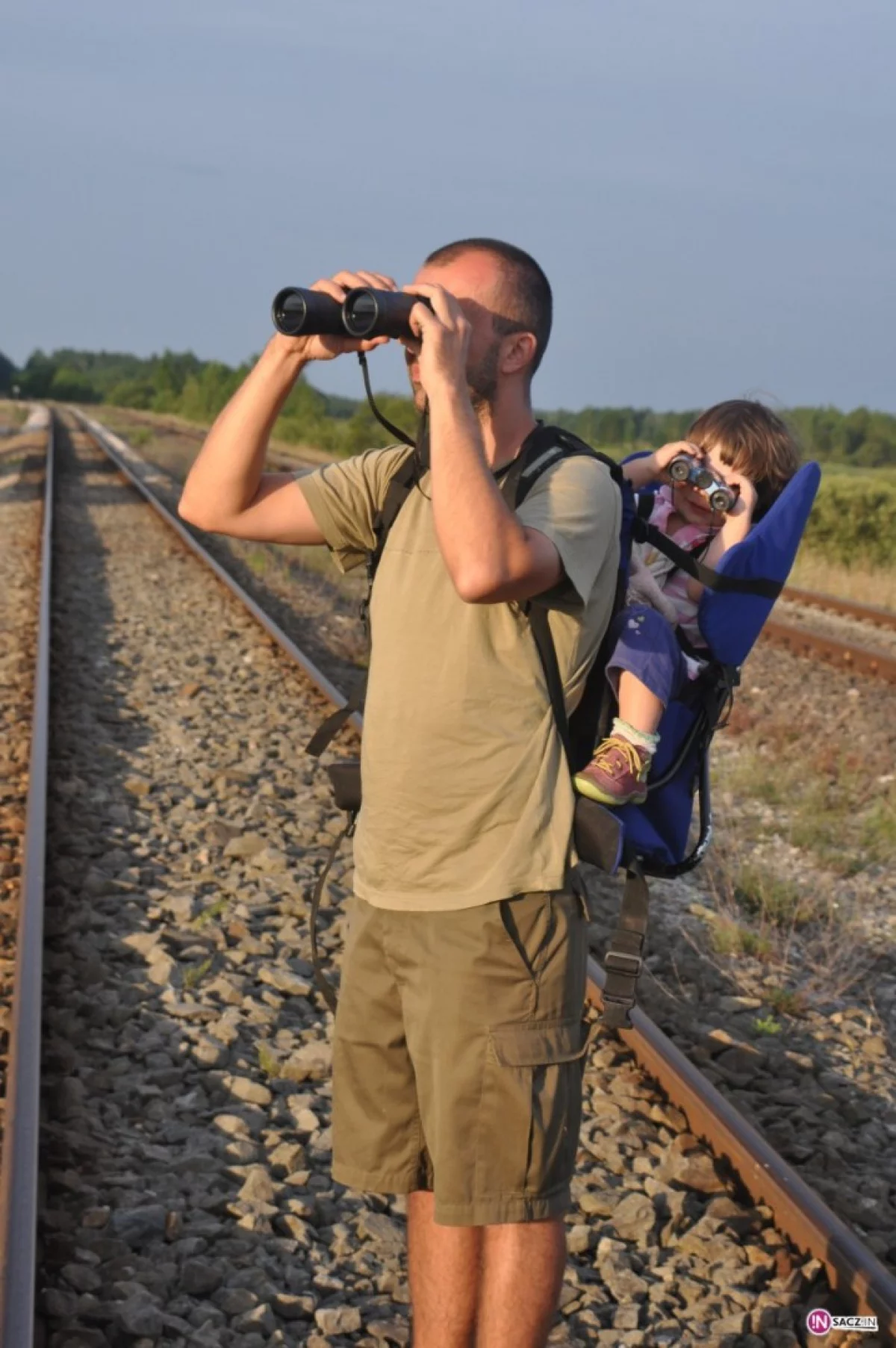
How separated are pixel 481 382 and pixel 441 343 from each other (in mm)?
182

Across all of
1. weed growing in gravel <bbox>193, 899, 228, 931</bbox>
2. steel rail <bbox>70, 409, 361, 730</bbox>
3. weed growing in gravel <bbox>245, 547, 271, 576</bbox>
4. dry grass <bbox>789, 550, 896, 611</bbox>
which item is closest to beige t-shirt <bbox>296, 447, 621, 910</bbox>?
weed growing in gravel <bbox>193, 899, 228, 931</bbox>

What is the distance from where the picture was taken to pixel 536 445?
2539mm

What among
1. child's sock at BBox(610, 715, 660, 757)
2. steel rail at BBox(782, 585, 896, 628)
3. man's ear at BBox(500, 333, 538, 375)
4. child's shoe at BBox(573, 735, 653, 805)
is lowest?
steel rail at BBox(782, 585, 896, 628)

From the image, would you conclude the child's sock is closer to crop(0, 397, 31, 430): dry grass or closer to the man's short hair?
the man's short hair

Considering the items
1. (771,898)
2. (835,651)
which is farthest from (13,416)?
(771,898)

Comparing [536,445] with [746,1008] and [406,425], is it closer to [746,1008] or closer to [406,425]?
[746,1008]

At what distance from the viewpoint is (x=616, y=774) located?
101 inches

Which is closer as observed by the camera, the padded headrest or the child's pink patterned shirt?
the padded headrest

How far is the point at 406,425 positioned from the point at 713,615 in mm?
27028

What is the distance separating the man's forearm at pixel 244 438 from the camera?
2.72 metres

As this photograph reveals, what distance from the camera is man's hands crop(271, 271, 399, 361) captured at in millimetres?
2482

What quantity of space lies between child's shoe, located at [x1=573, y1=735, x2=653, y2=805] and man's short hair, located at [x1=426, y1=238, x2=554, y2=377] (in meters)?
0.66

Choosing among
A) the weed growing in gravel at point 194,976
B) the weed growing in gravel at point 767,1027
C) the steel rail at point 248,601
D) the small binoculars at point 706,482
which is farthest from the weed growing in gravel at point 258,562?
the small binoculars at point 706,482

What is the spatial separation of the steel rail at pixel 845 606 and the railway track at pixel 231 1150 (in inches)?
311
